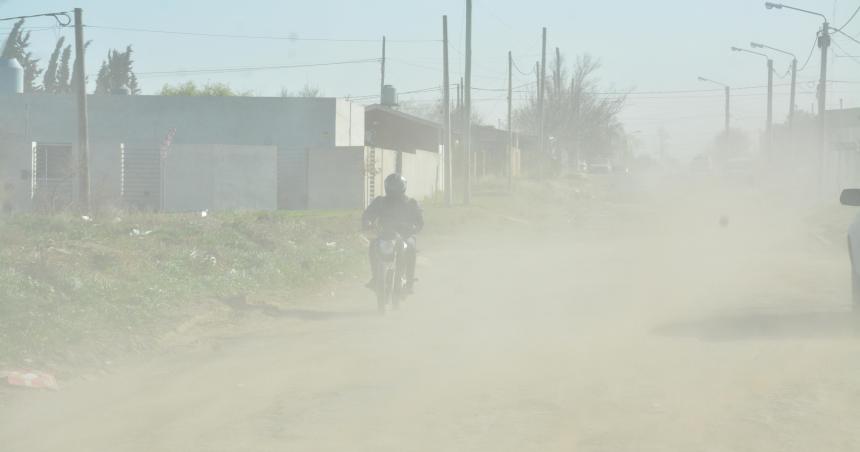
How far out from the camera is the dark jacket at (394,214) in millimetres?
12719

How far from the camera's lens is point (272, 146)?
126 ft

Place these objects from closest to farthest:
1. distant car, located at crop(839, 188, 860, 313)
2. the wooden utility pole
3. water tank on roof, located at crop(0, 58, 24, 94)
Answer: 1. distant car, located at crop(839, 188, 860, 313)
2. water tank on roof, located at crop(0, 58, 24, 94)
3. the wooden utility pole

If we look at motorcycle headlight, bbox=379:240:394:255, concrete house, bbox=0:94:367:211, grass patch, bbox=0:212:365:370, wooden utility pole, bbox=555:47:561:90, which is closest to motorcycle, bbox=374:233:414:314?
motorcycle headlight, bbox=379:240:394:255

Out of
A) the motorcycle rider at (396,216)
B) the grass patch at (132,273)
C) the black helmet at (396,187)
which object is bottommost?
the grass patch at (132,273)

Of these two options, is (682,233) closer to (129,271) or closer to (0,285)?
(129,271)

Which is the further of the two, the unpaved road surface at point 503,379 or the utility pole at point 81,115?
the utility pole at point 81,115

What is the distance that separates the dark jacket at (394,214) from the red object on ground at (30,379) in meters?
4.85

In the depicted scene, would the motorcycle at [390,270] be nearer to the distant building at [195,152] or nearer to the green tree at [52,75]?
the distant building at [195,152]

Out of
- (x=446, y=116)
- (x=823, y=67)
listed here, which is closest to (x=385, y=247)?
(x=446, y=116)

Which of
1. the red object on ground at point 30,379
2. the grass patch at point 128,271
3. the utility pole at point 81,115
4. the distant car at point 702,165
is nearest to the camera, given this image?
the red object on ground at point 30,379

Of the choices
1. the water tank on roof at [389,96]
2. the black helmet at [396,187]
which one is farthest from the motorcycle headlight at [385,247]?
the water tank on roof at [389,96]

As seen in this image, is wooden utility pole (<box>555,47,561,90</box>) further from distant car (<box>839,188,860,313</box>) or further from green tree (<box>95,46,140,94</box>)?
distant car (<box>839,188,860,313</box>)

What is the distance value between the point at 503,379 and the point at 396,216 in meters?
4.71

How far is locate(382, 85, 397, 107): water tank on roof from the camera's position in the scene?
176 ft
